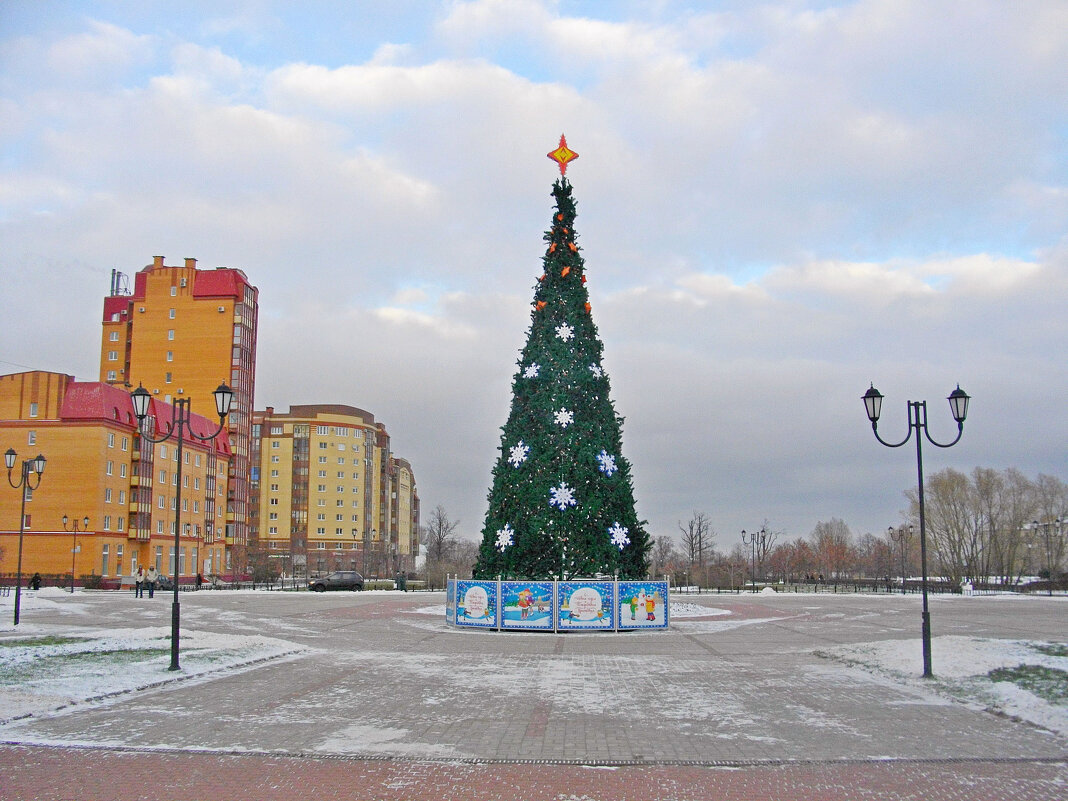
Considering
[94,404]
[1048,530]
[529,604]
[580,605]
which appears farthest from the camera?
[1048,530]

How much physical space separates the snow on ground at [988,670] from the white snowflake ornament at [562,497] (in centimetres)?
732

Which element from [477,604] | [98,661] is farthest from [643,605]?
[98,661]

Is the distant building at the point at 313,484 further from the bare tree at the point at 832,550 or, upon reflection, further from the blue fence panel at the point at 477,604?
the blue fence panel at the point at 477,604

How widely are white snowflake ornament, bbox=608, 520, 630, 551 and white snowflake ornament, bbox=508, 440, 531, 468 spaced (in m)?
2.96

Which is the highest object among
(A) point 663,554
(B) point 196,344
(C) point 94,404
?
(B) point 196,344

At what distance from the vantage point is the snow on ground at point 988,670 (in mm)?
10414

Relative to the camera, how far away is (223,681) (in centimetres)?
1277

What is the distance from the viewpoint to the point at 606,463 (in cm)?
2212

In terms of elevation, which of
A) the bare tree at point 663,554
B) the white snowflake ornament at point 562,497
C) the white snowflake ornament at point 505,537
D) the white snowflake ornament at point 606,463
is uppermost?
the white snowflake ornament at point 606,463

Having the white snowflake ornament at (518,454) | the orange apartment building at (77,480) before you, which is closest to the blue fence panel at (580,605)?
the white snowflake ornament at (518,454)

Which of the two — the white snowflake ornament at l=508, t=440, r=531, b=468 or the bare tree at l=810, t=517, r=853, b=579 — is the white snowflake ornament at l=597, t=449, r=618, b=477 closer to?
the white snowflake ornament at l=508, t=440, r=531, b=468

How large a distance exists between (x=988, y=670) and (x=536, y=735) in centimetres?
821

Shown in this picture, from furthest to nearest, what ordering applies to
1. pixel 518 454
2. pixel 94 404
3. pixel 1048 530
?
pixel 1048 530 < pixel 94 404 < pixel 518 454

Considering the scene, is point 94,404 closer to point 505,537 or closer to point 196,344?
point 196,344
